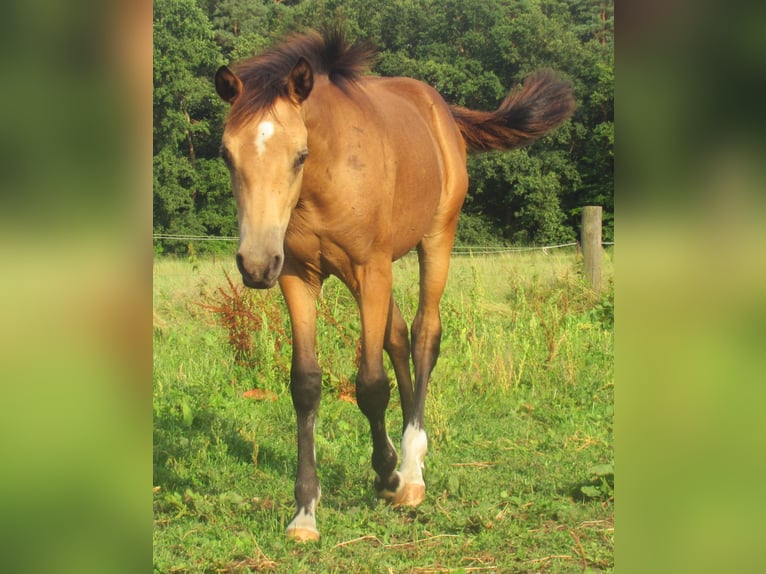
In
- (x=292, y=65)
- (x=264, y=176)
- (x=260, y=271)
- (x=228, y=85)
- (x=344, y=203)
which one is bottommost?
(x=260, y=271)

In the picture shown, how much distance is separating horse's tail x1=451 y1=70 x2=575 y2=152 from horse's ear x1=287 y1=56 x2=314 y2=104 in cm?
227

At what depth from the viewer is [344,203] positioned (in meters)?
3.39

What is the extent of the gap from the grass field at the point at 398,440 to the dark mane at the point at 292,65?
1.84 meters

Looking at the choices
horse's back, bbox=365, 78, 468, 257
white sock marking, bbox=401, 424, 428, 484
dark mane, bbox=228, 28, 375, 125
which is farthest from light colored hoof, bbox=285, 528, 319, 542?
dark mane, bbox=228, 28, 375, 125

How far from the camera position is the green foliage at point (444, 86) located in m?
13.3

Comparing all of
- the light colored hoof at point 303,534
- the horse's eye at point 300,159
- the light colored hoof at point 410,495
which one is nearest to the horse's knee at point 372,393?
the light colored hoof at point 410,495

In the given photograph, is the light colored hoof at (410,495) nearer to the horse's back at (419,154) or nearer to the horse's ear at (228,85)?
the horse's back at (419,154)

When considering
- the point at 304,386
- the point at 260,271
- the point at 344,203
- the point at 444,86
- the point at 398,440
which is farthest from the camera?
the point at 444,86

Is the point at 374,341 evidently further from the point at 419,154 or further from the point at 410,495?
the point at 419,154

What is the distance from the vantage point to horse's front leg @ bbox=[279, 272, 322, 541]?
11.2ft

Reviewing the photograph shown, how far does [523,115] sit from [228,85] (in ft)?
8.73

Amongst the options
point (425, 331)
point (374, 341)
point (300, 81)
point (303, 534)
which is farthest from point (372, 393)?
point (300, 81)

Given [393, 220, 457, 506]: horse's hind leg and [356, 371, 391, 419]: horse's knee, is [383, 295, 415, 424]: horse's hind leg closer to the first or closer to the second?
[393, 220, 457, 506]: horse's hind leg
